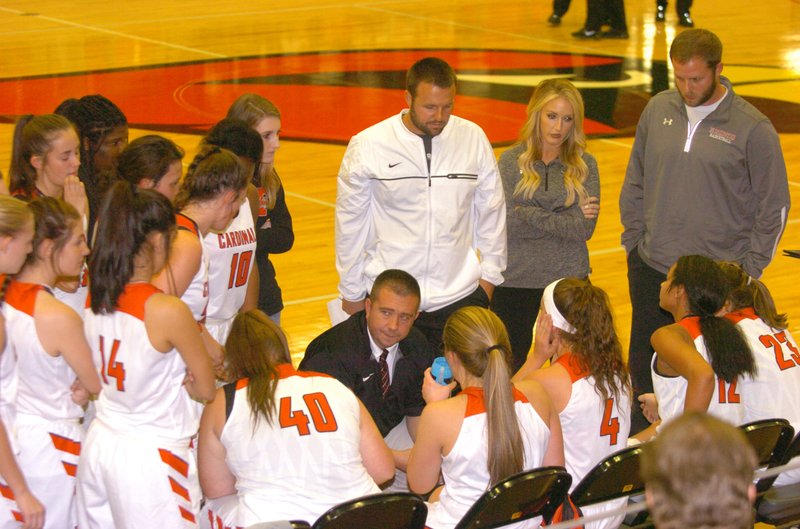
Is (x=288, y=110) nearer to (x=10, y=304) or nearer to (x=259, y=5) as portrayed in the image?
(x=259, y=5)

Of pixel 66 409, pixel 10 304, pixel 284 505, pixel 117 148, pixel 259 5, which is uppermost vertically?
pixel 259 5

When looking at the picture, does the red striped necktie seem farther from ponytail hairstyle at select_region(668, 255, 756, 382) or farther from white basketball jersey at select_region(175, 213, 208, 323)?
ponytail hairstyle at select_region(668, 255, 756, 382)

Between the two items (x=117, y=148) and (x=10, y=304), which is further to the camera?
(x=117, y=148)

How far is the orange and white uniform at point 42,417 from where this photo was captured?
11.2 ft

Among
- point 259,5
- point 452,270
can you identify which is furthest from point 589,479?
point 259,5

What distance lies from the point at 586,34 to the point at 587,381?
40.4 feet

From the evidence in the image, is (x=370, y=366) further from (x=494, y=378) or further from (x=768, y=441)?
(x=768, y=441)

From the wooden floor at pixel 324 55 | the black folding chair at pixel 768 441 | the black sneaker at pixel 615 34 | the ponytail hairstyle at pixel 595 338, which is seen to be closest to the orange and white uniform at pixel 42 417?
the ponytail hairstyle at pixel 595 338

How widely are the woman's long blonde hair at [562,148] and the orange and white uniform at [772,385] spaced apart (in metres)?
1.34

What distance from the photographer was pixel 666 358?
412cm

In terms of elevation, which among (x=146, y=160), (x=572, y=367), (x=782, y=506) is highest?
(x=146, y=160)

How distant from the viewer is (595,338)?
3.89 metres

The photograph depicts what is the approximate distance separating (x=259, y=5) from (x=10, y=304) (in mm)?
15020

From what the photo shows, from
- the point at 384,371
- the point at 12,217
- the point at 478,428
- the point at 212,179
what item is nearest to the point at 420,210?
the point at 384,371
